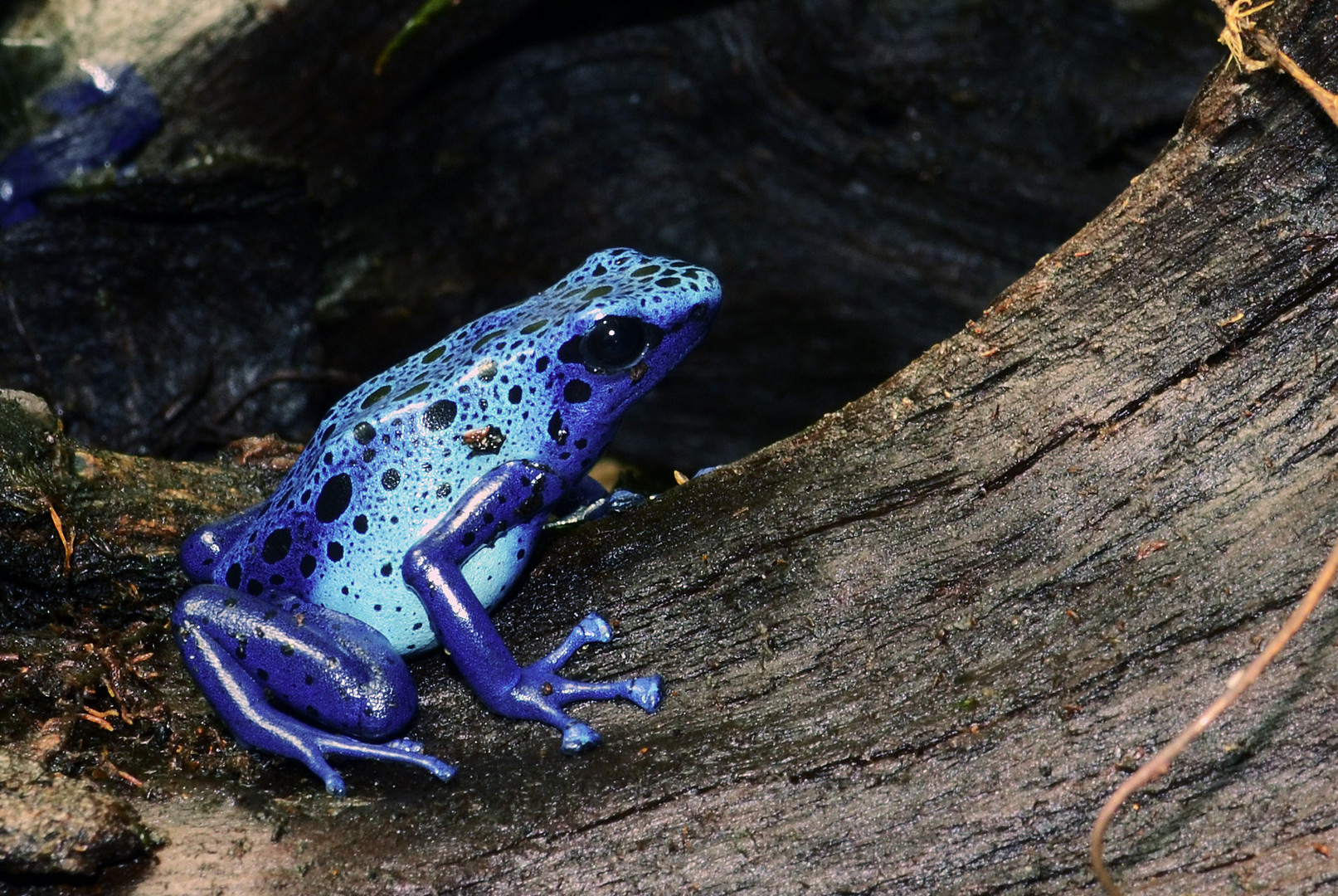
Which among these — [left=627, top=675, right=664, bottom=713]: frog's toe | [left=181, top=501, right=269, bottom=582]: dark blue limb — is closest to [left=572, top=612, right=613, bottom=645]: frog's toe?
[left=627, top=675, right=664, bottom=713]: frog's toe

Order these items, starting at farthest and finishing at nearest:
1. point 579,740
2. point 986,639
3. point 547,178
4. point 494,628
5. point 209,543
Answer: point 547,178 < point 209,543 < point 494,628 < point 579,740 < point 986,639

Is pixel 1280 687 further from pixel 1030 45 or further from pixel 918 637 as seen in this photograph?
pixel 1030 45

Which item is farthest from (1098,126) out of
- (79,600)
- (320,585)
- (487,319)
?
(79,600)

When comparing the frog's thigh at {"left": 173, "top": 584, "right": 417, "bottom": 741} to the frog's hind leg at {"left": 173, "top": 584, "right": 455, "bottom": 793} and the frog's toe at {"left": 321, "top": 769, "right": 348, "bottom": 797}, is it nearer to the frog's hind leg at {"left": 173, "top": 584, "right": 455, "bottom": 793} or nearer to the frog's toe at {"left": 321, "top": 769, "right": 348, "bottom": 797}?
the frog's hind leg at {"left": 173, "top": 584, "right": 455, "bottom": 793}

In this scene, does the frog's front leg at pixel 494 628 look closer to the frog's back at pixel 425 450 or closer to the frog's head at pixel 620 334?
the frog's back at pixel 425 450

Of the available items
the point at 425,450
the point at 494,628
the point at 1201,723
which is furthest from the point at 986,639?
the point at 425,450

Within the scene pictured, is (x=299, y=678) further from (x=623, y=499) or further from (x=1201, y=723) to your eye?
(x=1201, y=723)

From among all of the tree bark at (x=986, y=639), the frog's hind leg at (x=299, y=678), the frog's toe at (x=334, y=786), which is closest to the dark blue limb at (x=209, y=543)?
the frog's hind leg at (x=299, y=678)
